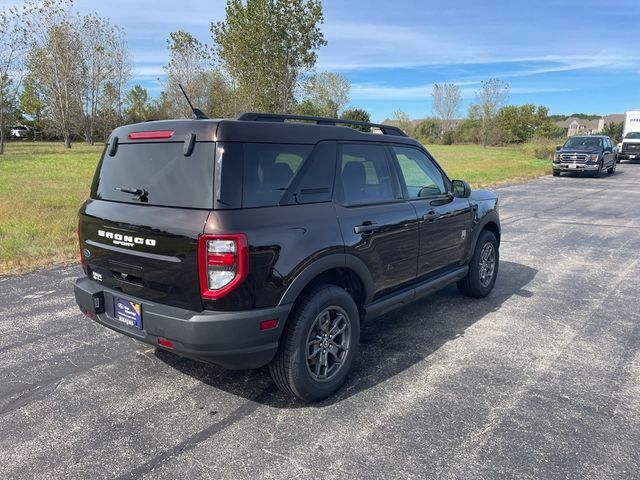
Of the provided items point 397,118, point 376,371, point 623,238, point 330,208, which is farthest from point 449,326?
point 397,118

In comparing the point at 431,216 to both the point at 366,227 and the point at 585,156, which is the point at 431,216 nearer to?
the point at 366,227

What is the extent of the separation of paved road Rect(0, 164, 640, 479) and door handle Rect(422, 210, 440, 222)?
105 centimetres

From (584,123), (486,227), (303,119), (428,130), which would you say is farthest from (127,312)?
(584,123)

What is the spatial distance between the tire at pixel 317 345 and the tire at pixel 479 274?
2158mm

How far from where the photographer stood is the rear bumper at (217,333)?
9.00ft

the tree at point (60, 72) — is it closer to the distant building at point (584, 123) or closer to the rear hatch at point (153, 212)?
the rear hatch at point (153, 212)

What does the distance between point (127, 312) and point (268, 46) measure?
22205 millimetres

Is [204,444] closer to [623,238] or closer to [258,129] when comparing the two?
[258,129]

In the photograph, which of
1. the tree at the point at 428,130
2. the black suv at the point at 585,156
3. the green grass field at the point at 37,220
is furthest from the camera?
the tree at the point at 428,130

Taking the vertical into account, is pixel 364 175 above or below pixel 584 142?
below

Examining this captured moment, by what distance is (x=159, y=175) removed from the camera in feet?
9.97

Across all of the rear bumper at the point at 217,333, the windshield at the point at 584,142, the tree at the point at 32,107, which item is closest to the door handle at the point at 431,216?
the rear bumper at the point at 217,333

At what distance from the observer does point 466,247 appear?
4984 mm

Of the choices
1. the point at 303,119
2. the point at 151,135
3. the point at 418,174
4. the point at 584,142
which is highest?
the point at 584,142
